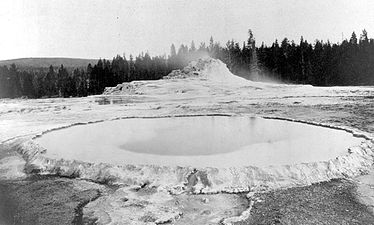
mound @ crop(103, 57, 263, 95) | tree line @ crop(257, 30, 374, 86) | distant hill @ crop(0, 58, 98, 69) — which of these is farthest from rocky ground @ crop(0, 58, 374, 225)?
distant hill @ crop(0, 58, 98, 69)

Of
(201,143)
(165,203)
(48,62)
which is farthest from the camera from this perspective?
(48,62)

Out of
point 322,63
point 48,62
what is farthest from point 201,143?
point 48,62

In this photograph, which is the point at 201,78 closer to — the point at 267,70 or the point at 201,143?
the point at 267,70

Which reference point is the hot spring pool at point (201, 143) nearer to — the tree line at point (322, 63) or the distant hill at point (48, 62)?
the tree line at point (322, 63)

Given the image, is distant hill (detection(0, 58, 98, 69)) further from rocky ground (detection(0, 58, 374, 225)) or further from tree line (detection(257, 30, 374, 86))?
rocky ground (detection(0, 58, 374, 225))

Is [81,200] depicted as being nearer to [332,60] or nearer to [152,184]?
[152,184]

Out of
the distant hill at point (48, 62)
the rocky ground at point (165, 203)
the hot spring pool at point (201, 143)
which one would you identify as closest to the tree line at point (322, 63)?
the hot spring pool at point (201, 143)

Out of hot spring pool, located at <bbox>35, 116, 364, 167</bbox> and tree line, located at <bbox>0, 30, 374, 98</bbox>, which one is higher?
tree line, located at <bbox>0, 30, 374, 98</bbox>
